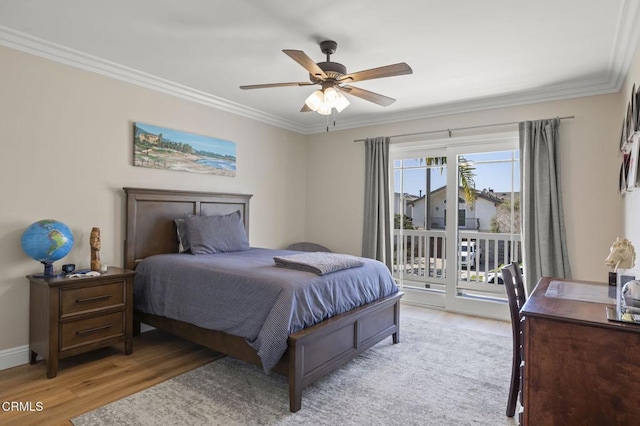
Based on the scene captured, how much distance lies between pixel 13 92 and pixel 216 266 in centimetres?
208

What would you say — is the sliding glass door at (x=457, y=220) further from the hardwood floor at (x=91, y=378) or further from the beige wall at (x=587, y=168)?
the hardwood floor at (x=91, y=378)

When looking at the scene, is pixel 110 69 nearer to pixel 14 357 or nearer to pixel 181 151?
pixel 181 151

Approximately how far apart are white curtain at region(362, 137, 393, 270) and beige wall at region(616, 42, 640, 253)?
2.47 metres

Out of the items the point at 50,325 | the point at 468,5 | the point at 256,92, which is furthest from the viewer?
the point at 256,92

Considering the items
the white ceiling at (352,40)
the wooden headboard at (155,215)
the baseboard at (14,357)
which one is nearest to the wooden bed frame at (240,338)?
the wooden headboard at (155,215)

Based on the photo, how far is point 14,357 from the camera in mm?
2912

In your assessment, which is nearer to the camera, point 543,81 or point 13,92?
point 13,92

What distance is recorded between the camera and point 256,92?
13.7ft

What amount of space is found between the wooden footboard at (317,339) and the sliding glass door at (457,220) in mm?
1636

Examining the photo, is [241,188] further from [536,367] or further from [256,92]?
[536,367]

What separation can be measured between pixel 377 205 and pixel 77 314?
3559 mm

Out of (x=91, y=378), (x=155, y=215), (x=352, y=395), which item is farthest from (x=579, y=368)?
(x=155, y=215)

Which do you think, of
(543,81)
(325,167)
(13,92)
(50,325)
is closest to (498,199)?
(543,81)

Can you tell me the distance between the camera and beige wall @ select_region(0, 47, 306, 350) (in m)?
2.88
